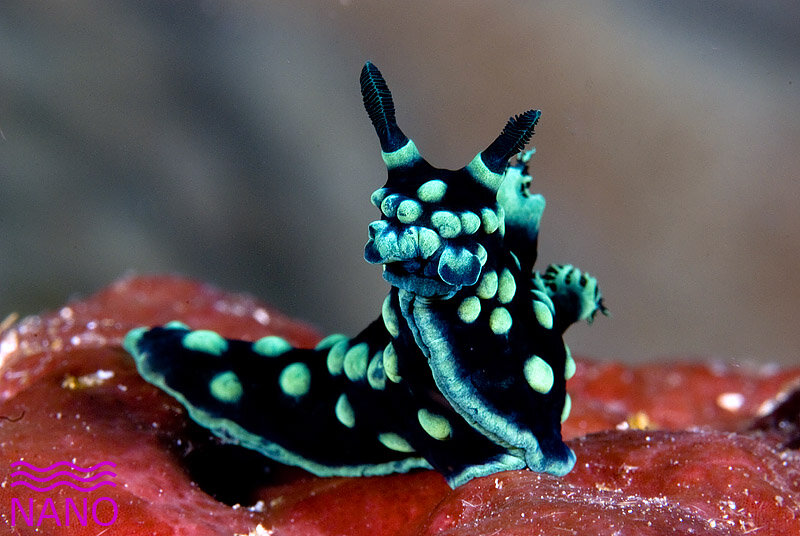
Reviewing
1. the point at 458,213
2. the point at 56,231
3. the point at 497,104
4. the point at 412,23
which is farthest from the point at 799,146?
the point at 56,231

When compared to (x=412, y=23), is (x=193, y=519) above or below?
below

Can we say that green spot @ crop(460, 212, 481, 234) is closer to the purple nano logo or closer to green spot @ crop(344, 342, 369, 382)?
green spot @ crop(344, 342, 369, 382)

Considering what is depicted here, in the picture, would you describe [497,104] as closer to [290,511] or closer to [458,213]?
[458,213]

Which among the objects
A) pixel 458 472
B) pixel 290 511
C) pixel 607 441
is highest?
pixel 607 441

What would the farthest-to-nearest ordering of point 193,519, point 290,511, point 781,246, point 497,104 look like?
point 781,246
point 497,104
point 290,511
point 193,519

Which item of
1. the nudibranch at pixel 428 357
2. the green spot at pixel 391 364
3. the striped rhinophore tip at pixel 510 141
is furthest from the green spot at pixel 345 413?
the striped rhinophore tip at pixel 510 141

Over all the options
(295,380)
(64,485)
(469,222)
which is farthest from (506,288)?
(64,485)

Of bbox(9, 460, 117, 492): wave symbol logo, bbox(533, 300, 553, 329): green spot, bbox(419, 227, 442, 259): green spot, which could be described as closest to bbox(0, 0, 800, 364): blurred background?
bbox(533, 300, 553, 329): green spot
